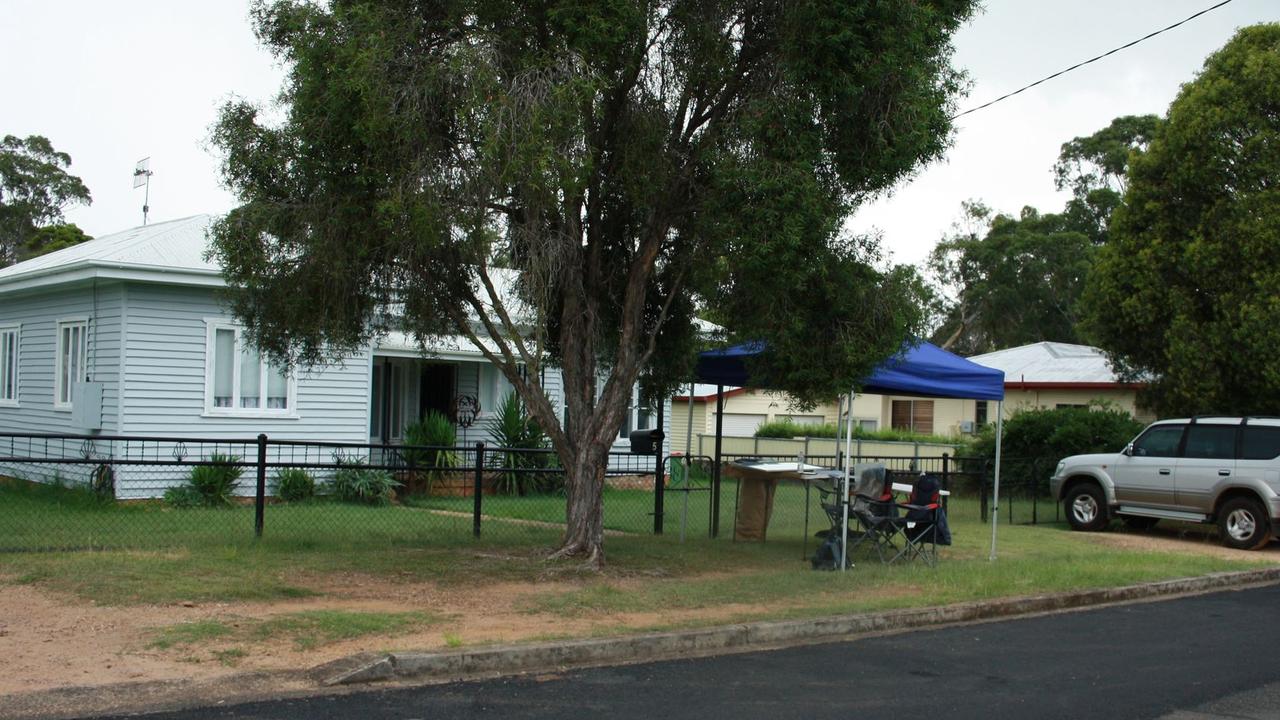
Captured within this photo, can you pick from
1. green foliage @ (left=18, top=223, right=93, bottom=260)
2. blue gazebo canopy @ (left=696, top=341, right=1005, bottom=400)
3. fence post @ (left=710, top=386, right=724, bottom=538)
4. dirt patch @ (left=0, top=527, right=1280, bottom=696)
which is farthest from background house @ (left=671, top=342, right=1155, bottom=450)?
green foliage @ (left=18, top=223, right=93, bottom=260)

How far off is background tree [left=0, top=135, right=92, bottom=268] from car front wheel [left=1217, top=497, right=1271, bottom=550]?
47412mm

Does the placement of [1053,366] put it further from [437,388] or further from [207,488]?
[207,488]

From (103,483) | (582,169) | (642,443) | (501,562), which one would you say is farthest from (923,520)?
(103,483)

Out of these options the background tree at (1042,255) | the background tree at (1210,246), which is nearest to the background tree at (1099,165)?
the background tree at (1042,255)

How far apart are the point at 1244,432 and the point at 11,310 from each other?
20.3 m

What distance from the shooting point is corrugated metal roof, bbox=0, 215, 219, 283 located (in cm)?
1772

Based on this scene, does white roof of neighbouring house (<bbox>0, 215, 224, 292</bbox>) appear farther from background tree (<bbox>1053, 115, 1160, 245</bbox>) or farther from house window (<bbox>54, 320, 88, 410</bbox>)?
background tree (<bbox>1053, 115, 1160, 245</bbox>)

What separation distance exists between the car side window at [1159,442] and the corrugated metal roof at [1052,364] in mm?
11724

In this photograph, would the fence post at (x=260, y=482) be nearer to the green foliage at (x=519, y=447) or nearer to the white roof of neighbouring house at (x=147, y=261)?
the white roof of neighbouring house at (x=147, y=261)

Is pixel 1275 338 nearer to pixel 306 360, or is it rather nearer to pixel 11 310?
pixel 306 360

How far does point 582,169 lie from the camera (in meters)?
9.92

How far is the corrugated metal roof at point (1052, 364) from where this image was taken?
100ft

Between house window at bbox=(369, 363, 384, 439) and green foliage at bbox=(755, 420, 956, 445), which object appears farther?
green foliage at bbox=(755, 420, 956, 445)

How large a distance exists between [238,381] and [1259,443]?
15.0m
